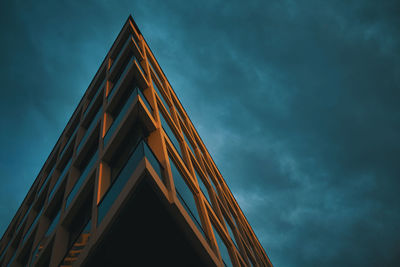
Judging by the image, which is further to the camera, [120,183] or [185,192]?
[185,192]

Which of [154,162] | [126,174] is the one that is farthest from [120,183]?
[154,162]

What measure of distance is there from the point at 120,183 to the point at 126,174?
0.28 m

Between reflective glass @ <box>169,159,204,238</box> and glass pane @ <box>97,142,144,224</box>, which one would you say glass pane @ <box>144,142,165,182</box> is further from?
reflective glass @ <box>169,159,204,238</box>

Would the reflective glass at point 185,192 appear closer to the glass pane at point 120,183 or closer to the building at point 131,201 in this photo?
the building at point 131,201

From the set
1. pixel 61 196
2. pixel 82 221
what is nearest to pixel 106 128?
pixel 82 221

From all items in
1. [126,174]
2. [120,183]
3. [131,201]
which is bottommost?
[131,201]

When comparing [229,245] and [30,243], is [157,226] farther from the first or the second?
[30,243]

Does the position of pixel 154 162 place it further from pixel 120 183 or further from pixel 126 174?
pixel 120 183

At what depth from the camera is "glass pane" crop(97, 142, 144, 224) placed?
6746 mm

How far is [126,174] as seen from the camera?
6.93 meters

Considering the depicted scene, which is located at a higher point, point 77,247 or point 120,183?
point 120,183

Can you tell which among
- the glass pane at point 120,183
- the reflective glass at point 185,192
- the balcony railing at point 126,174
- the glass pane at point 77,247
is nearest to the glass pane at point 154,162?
the balcony railing at point 126,174

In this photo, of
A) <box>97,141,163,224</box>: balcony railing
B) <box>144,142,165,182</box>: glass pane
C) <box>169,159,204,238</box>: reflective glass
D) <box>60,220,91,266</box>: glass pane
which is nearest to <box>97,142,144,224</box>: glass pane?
<box>97,141,163,224</box>: balcony railing

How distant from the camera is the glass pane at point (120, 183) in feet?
22.1
